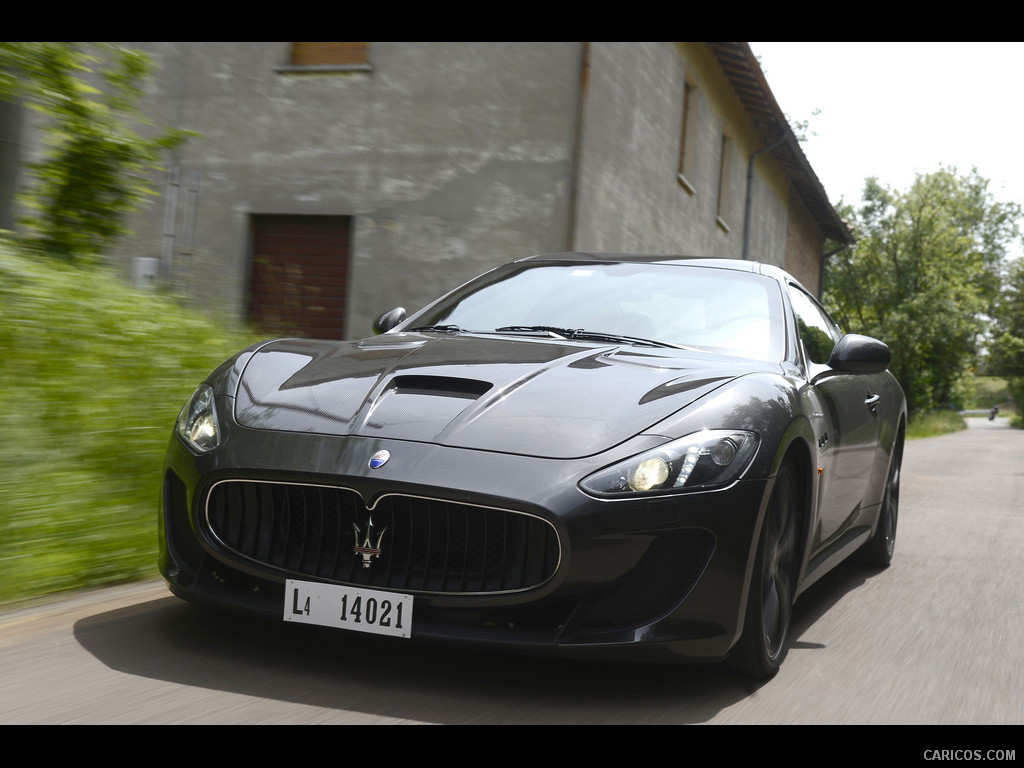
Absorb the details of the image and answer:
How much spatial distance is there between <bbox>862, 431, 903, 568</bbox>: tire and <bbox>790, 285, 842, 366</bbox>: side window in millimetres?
949

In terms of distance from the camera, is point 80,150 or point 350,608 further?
point 80,150

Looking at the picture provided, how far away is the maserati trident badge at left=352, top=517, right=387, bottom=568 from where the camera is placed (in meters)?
3.11

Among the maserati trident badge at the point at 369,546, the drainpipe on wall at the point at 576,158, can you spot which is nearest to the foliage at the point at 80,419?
the maserati trident badge at the point at 369,546

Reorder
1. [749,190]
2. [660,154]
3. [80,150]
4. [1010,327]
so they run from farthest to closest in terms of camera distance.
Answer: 1. [1010,327]
2. [749,190]
3. [660,154]
4. [80,150]

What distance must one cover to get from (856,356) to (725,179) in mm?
16747

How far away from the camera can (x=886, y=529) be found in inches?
243

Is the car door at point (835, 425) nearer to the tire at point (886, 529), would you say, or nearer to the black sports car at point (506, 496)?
the black sports car at point (506, 496)

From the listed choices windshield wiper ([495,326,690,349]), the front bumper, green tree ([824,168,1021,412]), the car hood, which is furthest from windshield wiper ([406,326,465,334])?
green tree ([824,168,1021,412])

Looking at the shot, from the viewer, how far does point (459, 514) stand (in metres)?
3.09

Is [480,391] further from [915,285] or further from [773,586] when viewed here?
[915,285]

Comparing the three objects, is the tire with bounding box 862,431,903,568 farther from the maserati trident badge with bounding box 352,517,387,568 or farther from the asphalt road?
the maserati trident badge with bounding box 352,517,387,568

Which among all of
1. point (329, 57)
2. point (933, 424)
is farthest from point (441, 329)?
point (933, 424)
